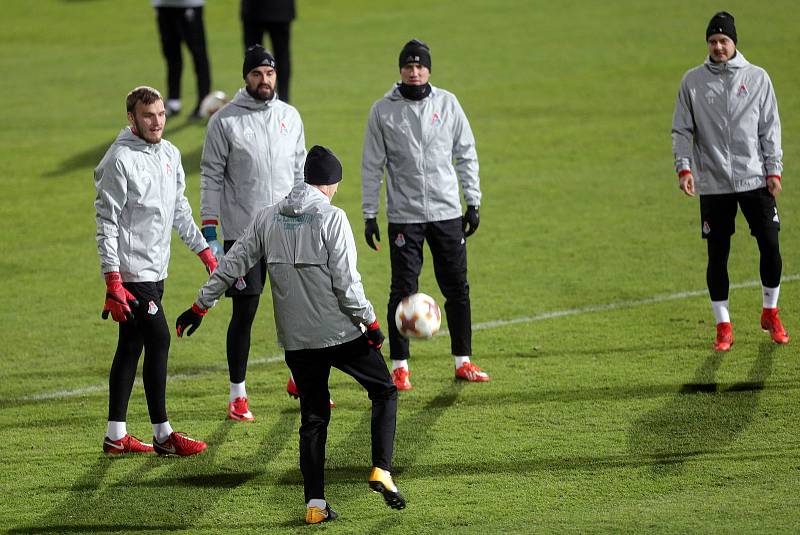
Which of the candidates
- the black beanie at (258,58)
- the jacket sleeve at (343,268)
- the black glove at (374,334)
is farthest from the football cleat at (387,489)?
the black beanie at (258,58)

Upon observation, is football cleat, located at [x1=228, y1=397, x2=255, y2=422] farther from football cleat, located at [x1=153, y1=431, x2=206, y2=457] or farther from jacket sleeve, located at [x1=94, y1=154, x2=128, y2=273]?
jacket sleeve, located at [x1=94, y1=154, x2=128, y2=273]

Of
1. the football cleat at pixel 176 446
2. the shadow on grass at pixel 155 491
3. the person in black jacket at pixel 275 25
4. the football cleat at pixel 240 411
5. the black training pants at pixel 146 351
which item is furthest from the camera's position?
the person in black jacket at pixel 275 25

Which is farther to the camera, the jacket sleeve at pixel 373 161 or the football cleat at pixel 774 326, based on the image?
the football cleat at pixel 774 326

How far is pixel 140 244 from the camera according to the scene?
696 centimetres

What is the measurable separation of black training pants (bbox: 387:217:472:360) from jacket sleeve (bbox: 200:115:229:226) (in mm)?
1303

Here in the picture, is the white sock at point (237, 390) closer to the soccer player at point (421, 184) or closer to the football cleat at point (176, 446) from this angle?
the football cleat at point (176, 446)

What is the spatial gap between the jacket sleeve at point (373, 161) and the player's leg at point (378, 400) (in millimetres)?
2336

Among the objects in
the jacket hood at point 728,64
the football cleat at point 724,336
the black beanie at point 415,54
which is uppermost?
the black beanie at point 415,54

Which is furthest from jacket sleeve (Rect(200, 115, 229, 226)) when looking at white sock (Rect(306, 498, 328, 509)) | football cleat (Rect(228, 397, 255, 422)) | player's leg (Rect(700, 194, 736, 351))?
player's leg (Rect(700, 194, 736, 351))

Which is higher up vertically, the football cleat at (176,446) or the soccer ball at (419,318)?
the soccer ball at (419,318)

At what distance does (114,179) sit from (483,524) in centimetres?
290

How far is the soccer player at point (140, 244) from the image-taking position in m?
6.83

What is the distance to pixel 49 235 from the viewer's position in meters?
12.9

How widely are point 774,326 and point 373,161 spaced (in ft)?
10.9
